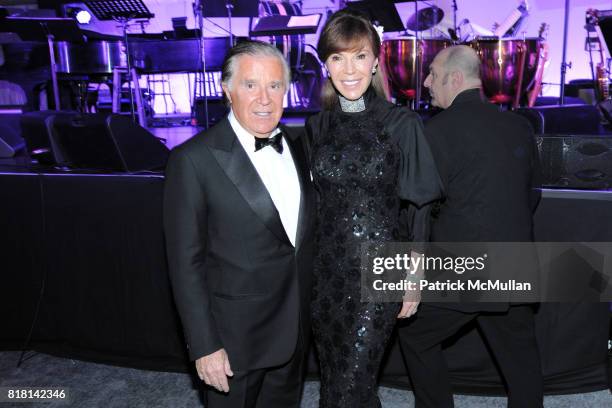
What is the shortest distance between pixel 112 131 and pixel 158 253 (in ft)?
2.67

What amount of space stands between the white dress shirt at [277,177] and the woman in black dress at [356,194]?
0.17 meters

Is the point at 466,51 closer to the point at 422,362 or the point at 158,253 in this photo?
the point at 422,362

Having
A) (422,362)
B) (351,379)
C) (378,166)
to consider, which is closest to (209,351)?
(351,379)

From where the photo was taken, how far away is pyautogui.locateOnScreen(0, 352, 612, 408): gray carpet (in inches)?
120

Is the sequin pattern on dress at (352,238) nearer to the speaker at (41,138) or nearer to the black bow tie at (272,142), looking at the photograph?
the black bow tie at (272,142)

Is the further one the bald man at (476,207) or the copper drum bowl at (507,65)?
the copper drum bowl at (507,65)

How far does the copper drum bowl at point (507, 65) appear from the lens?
476cm

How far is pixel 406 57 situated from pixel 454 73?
2.63 meters

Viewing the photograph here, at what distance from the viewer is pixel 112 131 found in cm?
335

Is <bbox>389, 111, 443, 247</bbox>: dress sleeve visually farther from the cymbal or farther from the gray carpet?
the cymbal

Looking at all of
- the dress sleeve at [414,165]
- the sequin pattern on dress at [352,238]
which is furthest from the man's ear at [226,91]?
the dress sleeve at [414,165]

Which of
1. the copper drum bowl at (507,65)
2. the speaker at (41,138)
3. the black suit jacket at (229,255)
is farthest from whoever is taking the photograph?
the copper drum bowl at (507,65)

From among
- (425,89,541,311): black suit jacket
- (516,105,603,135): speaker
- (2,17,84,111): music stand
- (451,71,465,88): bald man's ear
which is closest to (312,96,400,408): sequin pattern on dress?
(425,89,541,311): black suit jacket

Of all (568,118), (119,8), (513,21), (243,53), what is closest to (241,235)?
(243,53)
